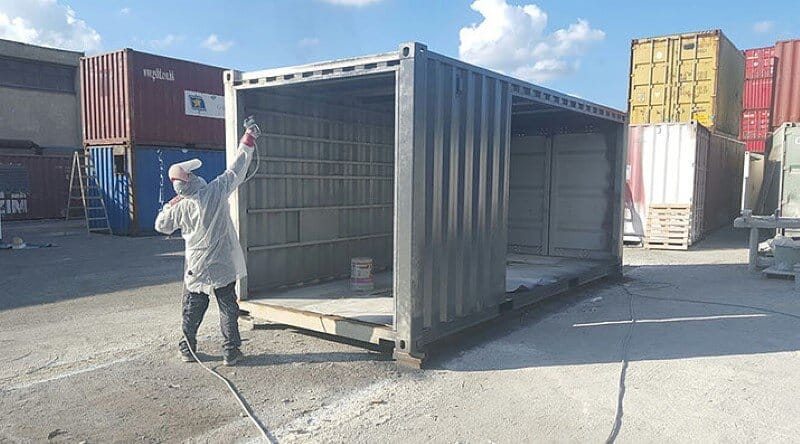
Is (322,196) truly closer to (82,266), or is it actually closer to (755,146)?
(82,266)

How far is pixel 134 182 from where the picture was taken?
53.9 ft

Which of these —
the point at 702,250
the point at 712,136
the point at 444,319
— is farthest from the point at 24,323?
the point at 712,136

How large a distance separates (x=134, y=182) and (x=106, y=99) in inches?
105

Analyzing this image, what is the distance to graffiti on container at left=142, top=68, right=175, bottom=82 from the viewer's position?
1678 centimetres

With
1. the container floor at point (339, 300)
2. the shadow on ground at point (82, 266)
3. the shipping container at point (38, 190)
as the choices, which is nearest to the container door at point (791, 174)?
the container floor at point (339, 300)

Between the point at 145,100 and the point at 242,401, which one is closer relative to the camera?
the point at 242,401

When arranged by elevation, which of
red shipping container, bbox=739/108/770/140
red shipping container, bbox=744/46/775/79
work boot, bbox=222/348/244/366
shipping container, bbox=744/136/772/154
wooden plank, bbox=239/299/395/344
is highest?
red shipping container, bbox=744/46/775/79

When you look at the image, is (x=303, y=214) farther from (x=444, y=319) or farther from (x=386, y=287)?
(x=444, y=319)

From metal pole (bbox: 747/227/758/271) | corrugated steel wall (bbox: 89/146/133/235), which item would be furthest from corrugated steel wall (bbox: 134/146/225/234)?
metal pole (bbox: 747/227/758/271)

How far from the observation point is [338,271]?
8312 millimetres

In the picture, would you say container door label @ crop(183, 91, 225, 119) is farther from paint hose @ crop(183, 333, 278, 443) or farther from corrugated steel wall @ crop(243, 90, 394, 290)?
paint hose @ crop(183, 333, 278, 443)

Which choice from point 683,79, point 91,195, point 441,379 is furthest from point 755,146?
point 91,195

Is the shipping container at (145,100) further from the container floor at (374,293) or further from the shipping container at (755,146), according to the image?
the shipping container at (755,146)

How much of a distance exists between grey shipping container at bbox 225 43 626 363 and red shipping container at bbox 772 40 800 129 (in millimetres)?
12298
